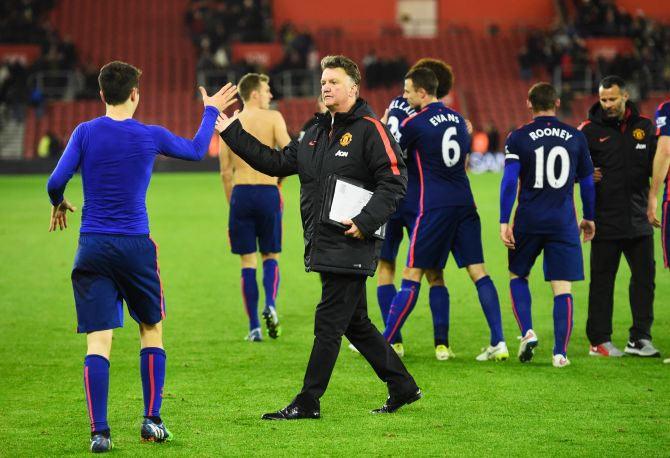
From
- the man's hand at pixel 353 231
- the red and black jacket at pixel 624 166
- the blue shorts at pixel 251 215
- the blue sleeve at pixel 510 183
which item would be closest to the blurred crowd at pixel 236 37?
the blue shorts at pixel 251 215

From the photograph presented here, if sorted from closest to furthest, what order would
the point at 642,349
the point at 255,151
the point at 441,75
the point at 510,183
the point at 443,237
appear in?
the point at 255,151, the point at 510,183, the point at 443,237, the point at 642,349, the point at 441,75

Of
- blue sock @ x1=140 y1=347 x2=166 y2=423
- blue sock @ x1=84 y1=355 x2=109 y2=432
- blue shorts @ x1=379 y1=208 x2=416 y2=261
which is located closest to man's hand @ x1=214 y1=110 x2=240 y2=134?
blue sock @ x1=140 y1=347 x2=166 y2=423

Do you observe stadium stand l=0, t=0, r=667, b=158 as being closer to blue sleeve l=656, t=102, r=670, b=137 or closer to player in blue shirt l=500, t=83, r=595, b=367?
blue sleeve l=656, t=102, r=670, b=137

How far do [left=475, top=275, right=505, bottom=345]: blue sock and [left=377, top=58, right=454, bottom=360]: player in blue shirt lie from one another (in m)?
0.31

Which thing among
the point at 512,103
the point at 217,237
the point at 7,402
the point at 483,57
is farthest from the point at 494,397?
the point at 483,57

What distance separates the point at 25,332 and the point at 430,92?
425 centimetres

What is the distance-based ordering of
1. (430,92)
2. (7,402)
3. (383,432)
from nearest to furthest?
(383,432) < (7,402) < (430,92)

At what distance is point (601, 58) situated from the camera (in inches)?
1523

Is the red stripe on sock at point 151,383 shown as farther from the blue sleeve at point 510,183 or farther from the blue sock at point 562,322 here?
the blue sock at point 562,322

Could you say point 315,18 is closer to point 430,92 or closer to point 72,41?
point 72,41

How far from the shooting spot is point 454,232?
344 inches

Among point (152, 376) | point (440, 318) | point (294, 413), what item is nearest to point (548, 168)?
point (440, 318)

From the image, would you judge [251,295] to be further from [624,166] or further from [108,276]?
[108,276]

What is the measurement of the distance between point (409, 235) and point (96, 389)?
3362 millimetres
